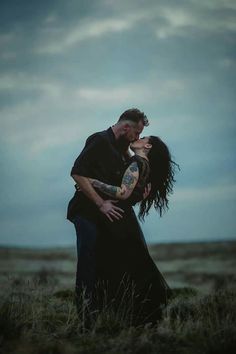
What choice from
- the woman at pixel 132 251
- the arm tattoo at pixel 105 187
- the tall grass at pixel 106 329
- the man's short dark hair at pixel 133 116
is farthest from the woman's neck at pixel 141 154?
the tall grass at pixel 106 329

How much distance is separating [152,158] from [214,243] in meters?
28.9

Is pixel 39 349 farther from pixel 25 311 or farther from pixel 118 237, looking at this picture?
pixel 118 237

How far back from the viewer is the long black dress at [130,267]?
8594 mm

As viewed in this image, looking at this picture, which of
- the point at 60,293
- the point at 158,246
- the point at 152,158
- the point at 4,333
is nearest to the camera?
the point at 4,333

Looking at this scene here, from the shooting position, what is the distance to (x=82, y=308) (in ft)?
27.4

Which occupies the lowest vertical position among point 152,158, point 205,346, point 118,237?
point 205,346

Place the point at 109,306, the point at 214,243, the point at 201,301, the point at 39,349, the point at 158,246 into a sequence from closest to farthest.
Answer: the point at 39,349 < the point at 109,306 < the point at 201,301 < the point at 214,243 < the point at 158,246

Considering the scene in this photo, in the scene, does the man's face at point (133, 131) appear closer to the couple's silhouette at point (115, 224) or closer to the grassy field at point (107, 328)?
the couple's silhouette at point (115, 224)

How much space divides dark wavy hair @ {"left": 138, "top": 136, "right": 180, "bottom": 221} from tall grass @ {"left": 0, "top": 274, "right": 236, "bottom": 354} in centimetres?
140

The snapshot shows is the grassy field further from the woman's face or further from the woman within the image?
the woman's face

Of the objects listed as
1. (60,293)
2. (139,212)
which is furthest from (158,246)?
(139,212)

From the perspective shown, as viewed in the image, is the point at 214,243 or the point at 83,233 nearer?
the point at 83,233

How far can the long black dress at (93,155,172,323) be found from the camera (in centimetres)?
859

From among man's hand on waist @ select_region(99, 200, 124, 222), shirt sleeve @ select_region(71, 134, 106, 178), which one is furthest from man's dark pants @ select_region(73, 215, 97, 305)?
shirt sleeve @ select_region(71, 134, 106, 178)
